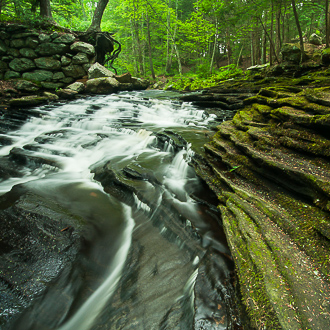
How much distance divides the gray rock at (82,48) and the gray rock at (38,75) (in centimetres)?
281

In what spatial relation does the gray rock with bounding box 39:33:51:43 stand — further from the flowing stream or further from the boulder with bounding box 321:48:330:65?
the boulder with bounding box 321:48:330:65

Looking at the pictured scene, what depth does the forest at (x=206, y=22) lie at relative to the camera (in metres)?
12.7

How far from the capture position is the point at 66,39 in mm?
14383

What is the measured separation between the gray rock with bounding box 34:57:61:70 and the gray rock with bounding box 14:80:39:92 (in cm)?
201

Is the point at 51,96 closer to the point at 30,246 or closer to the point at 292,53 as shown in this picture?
the point at 30,246

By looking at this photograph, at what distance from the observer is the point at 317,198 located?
8.15ft

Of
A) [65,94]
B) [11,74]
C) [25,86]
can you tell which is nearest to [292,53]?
[65,94]

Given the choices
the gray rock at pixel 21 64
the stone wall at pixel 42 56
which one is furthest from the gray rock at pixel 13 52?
the gray rock at pixel 21 64

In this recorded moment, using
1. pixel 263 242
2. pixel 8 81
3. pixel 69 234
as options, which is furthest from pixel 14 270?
pixel 8 81

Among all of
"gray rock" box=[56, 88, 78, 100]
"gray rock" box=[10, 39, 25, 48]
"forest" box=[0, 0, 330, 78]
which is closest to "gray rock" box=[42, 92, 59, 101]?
"gray rock" box=[56, 88, 78, 100]

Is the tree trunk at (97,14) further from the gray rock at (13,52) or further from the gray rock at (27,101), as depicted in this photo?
the gray rock at (27,101)

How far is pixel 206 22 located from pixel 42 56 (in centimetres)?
1434

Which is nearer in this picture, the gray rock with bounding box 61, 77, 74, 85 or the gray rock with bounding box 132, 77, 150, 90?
the gray rock with bounding box 61, 77, 74, 85

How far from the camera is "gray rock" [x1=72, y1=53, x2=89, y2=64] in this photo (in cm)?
1472
